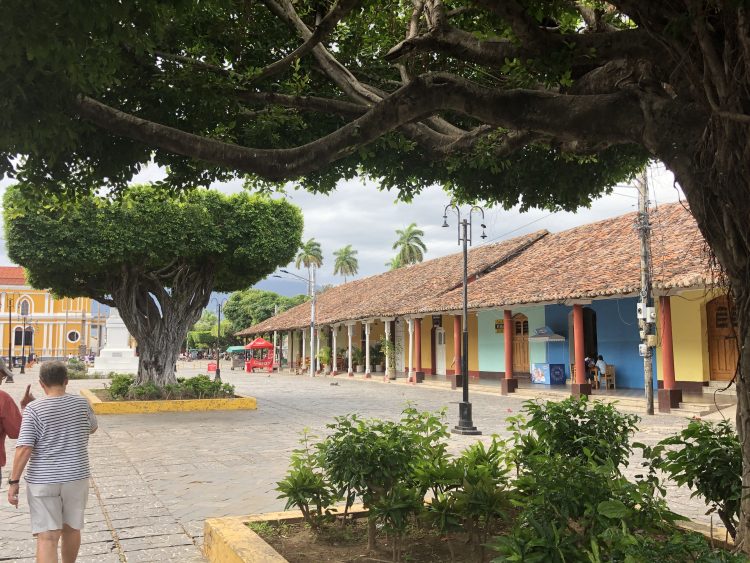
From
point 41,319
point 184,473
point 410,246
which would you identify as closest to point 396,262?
point 410,246

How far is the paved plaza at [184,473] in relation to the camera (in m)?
5.21

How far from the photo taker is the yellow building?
230ft

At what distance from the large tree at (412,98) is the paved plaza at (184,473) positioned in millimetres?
2847

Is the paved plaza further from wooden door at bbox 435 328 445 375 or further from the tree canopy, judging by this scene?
the tree canopy

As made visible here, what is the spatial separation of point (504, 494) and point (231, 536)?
1866 mm

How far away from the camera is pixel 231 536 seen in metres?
4.38

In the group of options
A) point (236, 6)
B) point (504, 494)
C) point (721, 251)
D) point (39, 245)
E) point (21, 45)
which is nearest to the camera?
point (21, 45)

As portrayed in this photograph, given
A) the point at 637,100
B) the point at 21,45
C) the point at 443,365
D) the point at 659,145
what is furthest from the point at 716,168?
the point at 443,365

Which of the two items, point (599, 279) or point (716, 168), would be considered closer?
point (716, 168)

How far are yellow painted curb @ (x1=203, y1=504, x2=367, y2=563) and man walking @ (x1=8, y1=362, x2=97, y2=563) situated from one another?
0.90 m

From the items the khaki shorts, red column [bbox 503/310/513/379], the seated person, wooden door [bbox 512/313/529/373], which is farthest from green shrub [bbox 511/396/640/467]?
wooden door [bbox 512/313/529/373]

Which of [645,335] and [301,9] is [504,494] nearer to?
[301,9]

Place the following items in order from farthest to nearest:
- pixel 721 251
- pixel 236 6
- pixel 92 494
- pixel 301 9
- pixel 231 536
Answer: pixel 92 494
pixel 301 9
pixel 236 6
pixel 231 536
pixel 721 251

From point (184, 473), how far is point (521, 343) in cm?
1837
